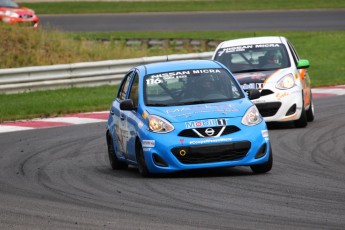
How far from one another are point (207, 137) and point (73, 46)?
19.4m

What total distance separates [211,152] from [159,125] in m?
0.71

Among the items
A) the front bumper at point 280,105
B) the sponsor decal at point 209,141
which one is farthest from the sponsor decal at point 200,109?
the front bumper at point 280,105

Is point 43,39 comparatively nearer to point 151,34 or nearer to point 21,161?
point 151,34

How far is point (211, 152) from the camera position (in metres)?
12.8

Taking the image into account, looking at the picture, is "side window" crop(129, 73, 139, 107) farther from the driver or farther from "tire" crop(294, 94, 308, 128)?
"tire" crop(294, 94, 308, 128)

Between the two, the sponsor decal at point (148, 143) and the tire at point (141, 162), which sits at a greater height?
the sponsor decal at point (148, 143)

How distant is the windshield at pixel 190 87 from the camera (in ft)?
45.1

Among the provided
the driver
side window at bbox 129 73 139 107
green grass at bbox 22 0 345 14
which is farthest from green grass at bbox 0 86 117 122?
green grass at bbox 22 0 345 14

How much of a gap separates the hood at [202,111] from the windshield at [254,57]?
573cm

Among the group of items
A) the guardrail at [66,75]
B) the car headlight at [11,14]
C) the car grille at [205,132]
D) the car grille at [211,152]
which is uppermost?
the car grille at [205,132]

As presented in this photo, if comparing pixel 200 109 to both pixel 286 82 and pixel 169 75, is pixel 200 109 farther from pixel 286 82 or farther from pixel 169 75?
pixel 286 82

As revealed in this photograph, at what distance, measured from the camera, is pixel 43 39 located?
103ft

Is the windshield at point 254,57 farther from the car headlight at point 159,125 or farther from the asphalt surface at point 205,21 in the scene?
the asphalt surface at point 205,21

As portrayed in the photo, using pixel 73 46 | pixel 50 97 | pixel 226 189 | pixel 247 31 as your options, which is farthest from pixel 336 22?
pixel 226 189
